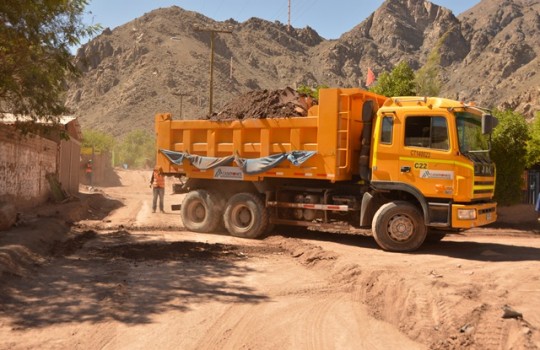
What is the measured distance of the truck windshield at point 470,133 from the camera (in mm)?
9094

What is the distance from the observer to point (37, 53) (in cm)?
1006

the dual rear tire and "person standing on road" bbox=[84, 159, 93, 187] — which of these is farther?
"person standing on road" bbox=[84, 159, 93, 187]

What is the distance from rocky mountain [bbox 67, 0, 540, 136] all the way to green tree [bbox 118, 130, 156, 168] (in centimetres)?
632

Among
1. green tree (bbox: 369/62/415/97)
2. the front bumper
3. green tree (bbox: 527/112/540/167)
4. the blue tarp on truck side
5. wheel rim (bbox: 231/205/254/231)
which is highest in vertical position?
green tree (bbox: 369/62/415/97)

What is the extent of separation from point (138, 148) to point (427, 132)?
Answer: 7715 cm

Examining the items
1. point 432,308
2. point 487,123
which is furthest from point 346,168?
point 432,308

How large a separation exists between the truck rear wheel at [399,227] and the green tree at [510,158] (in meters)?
8.05

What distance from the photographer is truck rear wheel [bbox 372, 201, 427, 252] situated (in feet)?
30.8

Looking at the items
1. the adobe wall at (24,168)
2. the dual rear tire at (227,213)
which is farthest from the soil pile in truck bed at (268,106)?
the adobe wall at (24,168)

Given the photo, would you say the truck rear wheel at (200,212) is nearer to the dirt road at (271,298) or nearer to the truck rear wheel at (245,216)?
the truck rear wheel at (245,216)

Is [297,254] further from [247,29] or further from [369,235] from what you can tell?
[247,29]

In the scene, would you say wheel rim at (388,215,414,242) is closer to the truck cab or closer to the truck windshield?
the truck cab

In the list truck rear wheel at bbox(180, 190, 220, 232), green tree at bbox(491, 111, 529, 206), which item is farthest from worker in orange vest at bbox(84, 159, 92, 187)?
green tree at bbox(491, 111, 529, 206)

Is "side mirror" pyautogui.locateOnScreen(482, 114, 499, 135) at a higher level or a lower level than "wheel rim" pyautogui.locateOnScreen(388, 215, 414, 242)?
higher
